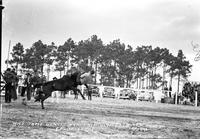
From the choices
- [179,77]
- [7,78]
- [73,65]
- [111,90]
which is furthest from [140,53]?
[7,78]

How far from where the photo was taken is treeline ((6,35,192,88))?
8419cm

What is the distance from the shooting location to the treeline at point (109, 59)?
3314 inches

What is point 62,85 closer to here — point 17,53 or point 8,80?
point 8,80

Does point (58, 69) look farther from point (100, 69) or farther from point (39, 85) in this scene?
point (39, 85)

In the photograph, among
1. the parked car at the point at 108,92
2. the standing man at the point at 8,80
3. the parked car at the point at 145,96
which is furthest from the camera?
the parked car at the point at 145,96

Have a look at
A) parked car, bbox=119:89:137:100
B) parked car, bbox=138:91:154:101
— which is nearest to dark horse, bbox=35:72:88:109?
parked car, bbox=119:89:137:100

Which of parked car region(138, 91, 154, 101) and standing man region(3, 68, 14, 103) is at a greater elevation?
standing man region(3, 68, 14, 103)

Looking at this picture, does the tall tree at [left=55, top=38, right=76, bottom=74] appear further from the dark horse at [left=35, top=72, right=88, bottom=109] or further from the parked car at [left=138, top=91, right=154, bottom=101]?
the dark horse at [left=35, top=72, right=88, bottom=109]

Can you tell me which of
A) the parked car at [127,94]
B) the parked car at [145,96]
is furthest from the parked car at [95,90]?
the parked car at [145,96]

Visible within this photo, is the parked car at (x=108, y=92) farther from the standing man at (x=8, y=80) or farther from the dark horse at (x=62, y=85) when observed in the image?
the dark horse at (x=62, y=85)

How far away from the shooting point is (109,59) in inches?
3440

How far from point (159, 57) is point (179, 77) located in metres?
7.29

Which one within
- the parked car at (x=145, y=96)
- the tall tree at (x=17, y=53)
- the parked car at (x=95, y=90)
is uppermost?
the tall tree at (x=17, y=53)

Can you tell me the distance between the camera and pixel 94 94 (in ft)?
146
